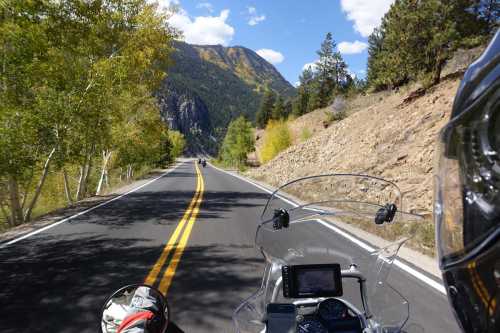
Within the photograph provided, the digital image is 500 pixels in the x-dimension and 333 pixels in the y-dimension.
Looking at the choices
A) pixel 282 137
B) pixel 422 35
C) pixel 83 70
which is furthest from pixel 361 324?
pixel 282 137

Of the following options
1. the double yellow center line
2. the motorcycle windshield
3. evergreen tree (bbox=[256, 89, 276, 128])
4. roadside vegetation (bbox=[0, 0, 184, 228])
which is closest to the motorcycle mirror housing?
the motorcycle windshield

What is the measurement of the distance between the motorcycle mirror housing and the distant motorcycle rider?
152 centimetres

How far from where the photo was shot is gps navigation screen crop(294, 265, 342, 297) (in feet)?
7.79

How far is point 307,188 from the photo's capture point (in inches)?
116

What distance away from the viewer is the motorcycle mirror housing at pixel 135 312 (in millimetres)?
2002

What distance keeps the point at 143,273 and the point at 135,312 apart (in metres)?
3.77

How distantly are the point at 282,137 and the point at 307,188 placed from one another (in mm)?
52418

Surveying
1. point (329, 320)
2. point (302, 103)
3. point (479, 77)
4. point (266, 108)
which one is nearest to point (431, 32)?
point (329, 320)

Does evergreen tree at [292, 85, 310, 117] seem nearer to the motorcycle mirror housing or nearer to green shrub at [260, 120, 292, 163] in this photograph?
green shrub at [260, 120, 292, 163]

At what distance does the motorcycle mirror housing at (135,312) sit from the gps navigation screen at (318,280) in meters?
0.84

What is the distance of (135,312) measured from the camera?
2045mm

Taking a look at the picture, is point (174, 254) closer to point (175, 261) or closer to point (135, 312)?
point (175, 261)

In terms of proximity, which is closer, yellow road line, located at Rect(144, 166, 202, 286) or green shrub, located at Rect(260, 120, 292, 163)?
yellow road line, located at Rect(144, 166, 202, 286)

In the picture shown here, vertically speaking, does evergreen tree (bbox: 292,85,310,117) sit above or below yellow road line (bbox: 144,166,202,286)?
above
